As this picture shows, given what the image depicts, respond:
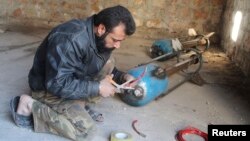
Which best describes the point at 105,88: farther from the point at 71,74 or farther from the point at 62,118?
the point at 62,118

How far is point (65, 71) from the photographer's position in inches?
71.7

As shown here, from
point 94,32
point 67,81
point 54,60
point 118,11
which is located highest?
point 118,11

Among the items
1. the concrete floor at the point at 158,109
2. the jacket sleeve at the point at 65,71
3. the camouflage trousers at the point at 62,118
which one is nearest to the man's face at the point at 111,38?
the jacket sleeve at the point at 65,71

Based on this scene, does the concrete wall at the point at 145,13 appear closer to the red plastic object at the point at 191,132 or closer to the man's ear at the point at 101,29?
the red plastic object at the point at 191,132

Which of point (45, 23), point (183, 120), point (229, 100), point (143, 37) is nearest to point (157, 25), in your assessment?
point (143, 37)

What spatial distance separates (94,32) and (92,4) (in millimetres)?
4042

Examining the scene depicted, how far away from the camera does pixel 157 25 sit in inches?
229

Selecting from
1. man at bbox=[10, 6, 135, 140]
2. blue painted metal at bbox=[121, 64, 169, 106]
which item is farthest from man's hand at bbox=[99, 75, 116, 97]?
blue painted metal at bbox=[121, 64, 169, 106]

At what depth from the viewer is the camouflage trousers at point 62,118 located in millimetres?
1974

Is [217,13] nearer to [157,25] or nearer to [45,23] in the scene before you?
[157,25]

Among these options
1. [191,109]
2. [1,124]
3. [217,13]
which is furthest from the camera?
[217,13]

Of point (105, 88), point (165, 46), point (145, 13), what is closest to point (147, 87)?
point (105, 88)

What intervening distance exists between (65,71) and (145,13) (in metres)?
4.18

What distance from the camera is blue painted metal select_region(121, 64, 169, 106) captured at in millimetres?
2543
